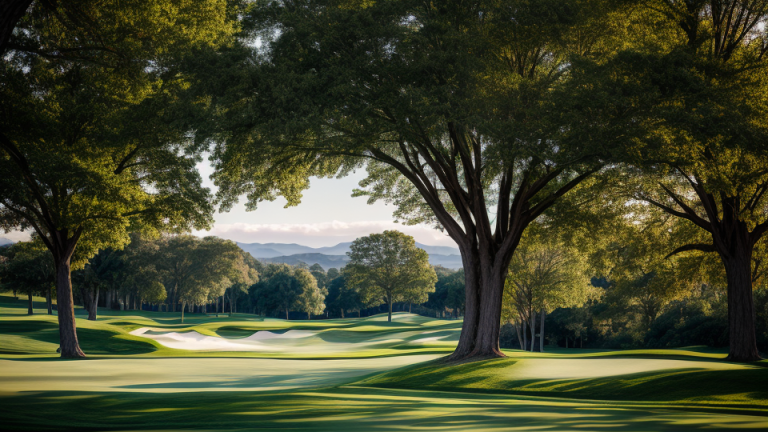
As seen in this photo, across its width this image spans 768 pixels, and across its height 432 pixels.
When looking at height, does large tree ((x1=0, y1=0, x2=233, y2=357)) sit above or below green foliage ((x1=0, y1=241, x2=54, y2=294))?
above

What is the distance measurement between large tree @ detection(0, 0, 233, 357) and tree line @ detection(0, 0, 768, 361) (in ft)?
0.33

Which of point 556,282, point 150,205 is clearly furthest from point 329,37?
point 556,282

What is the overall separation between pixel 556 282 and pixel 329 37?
31021 millimetres

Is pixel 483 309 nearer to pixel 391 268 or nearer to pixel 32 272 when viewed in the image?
pixel 391 268

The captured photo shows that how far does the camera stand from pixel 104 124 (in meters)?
20.4

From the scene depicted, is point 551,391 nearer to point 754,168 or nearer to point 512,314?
point 754,168

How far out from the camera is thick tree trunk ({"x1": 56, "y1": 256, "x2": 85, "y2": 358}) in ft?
77.6

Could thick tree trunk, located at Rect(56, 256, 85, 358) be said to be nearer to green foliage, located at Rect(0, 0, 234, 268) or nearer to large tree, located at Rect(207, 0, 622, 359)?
green foliage, located at Rect(0, 0, 234, 268)

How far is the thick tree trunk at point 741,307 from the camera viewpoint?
2114 cm

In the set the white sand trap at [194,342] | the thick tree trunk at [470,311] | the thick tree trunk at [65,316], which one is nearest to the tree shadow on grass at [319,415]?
the thick tree trunk at [470,311]

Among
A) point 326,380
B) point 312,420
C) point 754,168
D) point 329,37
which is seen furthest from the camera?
point 326,380

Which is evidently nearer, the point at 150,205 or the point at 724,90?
the point at 724,90

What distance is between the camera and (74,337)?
23.9 metres

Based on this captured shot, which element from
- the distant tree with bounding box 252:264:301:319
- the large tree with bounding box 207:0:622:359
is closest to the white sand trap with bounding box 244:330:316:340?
the large tree with bounding box 207:0:622:359
